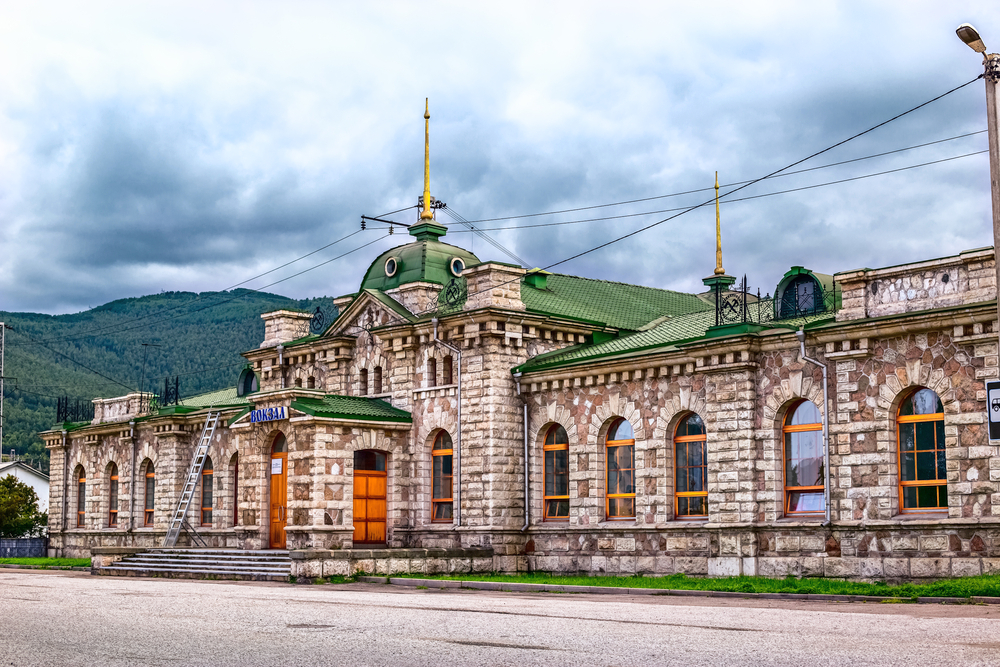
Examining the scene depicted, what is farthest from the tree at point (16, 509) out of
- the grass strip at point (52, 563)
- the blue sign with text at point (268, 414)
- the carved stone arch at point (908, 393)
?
the carved stone arch at point (908, 393)

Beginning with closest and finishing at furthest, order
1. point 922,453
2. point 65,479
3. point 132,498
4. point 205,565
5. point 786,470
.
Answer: point 922,453 < point 786,470 < point 205,565 < point 132,498 < point 65,479

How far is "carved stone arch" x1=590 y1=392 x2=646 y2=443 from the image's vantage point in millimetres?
30844

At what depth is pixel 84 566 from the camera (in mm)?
41375

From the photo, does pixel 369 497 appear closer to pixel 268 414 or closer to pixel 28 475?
pixel 268 414

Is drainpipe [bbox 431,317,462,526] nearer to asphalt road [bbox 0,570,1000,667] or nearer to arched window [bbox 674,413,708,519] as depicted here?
arched window [bbox 674,413,708,519]

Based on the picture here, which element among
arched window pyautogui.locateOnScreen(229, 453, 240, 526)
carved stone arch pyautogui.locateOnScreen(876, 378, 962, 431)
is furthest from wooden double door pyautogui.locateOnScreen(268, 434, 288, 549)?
carved stone arch pyautogui.locateOnScreen(876, 378, 962, 431)

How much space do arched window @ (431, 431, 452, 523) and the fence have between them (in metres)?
27.1

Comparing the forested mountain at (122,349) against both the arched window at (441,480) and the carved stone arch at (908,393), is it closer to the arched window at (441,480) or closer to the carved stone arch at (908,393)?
the arched window at (441,480)

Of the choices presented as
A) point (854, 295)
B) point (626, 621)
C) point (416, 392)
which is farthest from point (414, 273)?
point (626, 621)

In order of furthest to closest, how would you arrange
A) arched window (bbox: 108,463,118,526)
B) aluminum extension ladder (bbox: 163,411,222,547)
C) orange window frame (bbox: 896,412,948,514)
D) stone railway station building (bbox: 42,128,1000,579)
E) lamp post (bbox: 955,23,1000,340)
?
arched window (bbox: 108,463,118,526), aluminum extension ladder (bbox: 163,411,222,547), stone railway station building (bbox: 42,128,1000,579), orange window frame (bbox: 896,412,948,514), lamp post (bbox: 955,23,1000,340)

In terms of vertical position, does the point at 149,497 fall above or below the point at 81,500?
above

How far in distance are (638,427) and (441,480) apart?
722 cm

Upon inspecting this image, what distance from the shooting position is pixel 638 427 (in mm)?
30828

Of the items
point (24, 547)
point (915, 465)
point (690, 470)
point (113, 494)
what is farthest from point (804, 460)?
point (24, 547)
